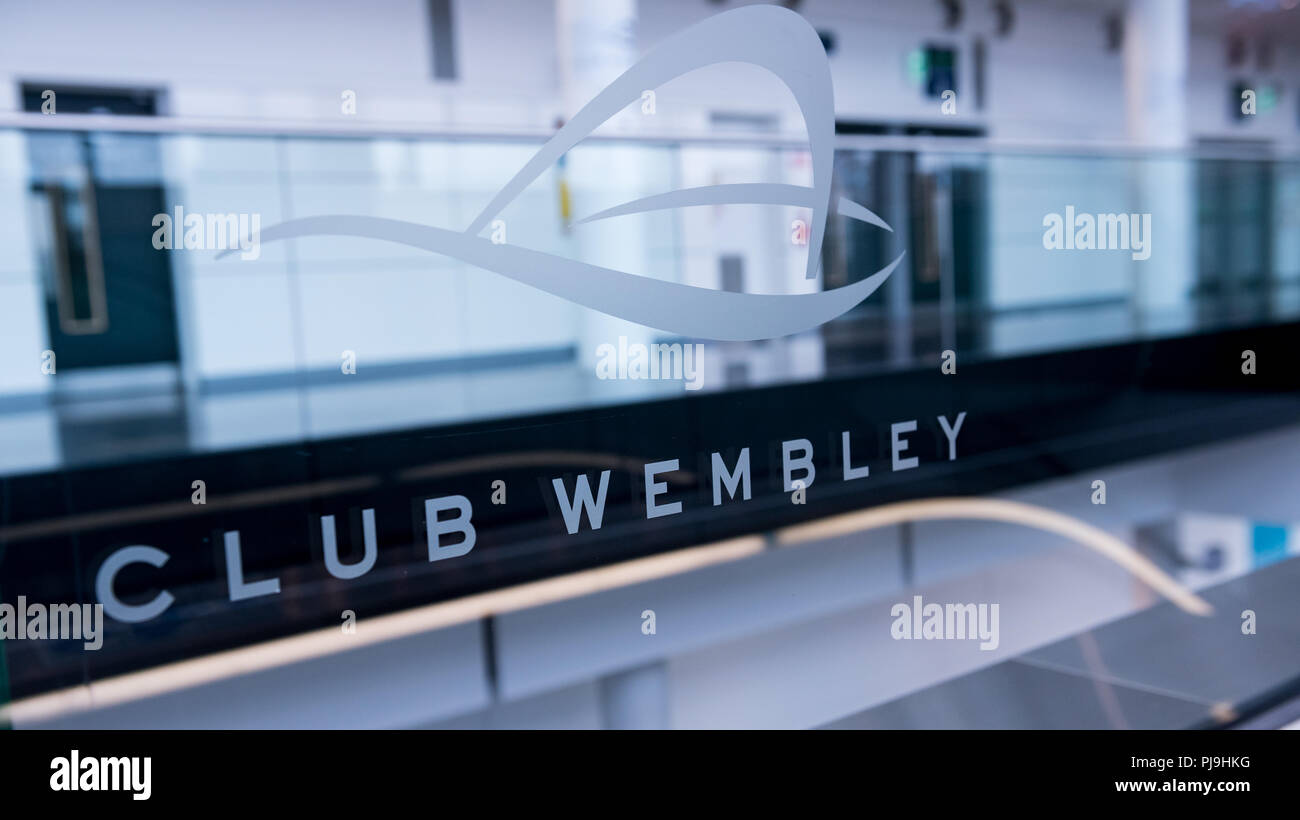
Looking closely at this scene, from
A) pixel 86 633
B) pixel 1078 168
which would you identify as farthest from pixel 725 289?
pixel 1078 168

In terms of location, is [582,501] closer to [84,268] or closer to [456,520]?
[456,520]

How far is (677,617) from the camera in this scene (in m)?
2.85

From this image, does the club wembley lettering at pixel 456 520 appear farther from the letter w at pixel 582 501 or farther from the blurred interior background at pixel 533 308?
the blurred interior background at pixel 533 308

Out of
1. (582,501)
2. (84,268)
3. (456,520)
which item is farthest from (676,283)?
(84,268)

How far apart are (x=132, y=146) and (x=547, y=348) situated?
4.36 feet

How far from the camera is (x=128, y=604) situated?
2.13m

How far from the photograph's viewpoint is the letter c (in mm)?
2115

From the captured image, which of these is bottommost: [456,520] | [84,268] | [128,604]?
[128,604]

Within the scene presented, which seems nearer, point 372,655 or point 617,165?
point 372,655

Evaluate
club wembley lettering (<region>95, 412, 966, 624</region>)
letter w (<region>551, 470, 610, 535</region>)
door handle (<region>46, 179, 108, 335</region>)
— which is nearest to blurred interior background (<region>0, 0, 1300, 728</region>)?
door handle (<region>46, 179, 108, 335</region>)

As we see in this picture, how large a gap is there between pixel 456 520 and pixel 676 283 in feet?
2.49

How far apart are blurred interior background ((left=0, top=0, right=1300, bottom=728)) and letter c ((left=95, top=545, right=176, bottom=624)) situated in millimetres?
82

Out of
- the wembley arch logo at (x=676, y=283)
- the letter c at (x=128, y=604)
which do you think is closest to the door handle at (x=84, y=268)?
the wembley arch logo at (x=676, y=283)

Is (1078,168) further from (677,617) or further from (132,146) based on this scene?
(132,146)
